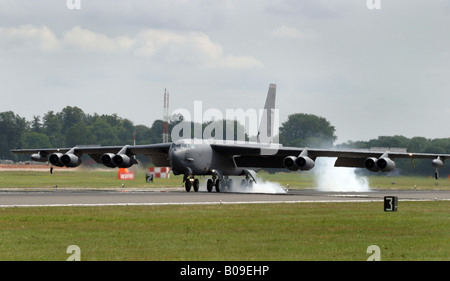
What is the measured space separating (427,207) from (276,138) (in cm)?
3625

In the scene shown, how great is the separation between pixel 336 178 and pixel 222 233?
49435mm

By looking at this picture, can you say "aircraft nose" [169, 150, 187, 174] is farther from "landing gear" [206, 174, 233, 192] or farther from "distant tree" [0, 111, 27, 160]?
"distant tree" [0, 111, 27, 160]

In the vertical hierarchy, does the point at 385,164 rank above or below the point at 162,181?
above

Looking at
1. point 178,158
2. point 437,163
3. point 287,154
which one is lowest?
point 437,163

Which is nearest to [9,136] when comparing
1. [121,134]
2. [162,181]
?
[121,134]

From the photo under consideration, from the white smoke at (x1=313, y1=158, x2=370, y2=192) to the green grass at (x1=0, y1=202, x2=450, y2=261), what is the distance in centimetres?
3596

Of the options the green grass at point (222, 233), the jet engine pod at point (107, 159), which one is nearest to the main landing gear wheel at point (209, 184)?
the jet engine pod at point (107, 159)

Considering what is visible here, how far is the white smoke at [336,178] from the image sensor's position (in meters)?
69.6

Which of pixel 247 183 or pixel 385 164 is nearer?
pixel 385 164

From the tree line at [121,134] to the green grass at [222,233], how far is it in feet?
163

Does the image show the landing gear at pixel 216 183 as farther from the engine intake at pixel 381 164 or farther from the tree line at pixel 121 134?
the tree line at pixel 121 134

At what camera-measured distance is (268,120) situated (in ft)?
214

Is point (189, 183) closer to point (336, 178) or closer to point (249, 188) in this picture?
point (249, 188)
